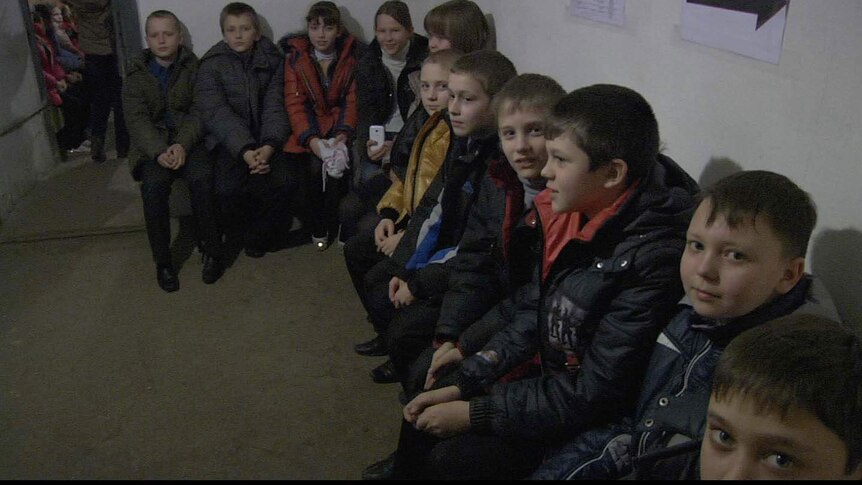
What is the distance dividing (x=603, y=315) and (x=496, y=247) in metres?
0.55

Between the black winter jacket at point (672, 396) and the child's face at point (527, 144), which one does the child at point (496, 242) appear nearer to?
the child's face at point (527, 144)

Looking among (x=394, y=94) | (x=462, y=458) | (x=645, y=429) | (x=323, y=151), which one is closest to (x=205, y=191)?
(x=323, y=151)

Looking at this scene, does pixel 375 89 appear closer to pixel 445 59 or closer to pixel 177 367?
pixel 445 59

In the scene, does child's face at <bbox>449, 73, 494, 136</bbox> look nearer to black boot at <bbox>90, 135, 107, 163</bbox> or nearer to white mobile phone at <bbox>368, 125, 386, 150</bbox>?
white mobile phone at <bbox>368, 125, 386, 150</bbox>

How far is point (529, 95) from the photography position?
178 cm

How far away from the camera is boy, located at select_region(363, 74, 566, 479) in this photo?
1.77 metres

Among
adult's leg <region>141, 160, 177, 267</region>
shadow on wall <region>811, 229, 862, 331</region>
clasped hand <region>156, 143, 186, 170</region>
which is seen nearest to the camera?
shadow on wall <region>811, 229, 862, 331</region>

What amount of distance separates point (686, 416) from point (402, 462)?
2.38 feet

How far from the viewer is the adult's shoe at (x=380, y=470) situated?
6.12ft

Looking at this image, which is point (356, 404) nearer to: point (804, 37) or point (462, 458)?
point (462, 458)

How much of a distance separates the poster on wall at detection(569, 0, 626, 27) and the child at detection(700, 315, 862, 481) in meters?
1.45

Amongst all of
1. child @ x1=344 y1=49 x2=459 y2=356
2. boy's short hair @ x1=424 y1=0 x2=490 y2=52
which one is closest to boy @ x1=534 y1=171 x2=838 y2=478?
child @ x1=344 y1=49 x2=459 y2=356

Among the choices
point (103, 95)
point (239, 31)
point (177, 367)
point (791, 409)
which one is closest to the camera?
point (791, 409)

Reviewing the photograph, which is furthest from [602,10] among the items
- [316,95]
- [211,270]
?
[211,270]
